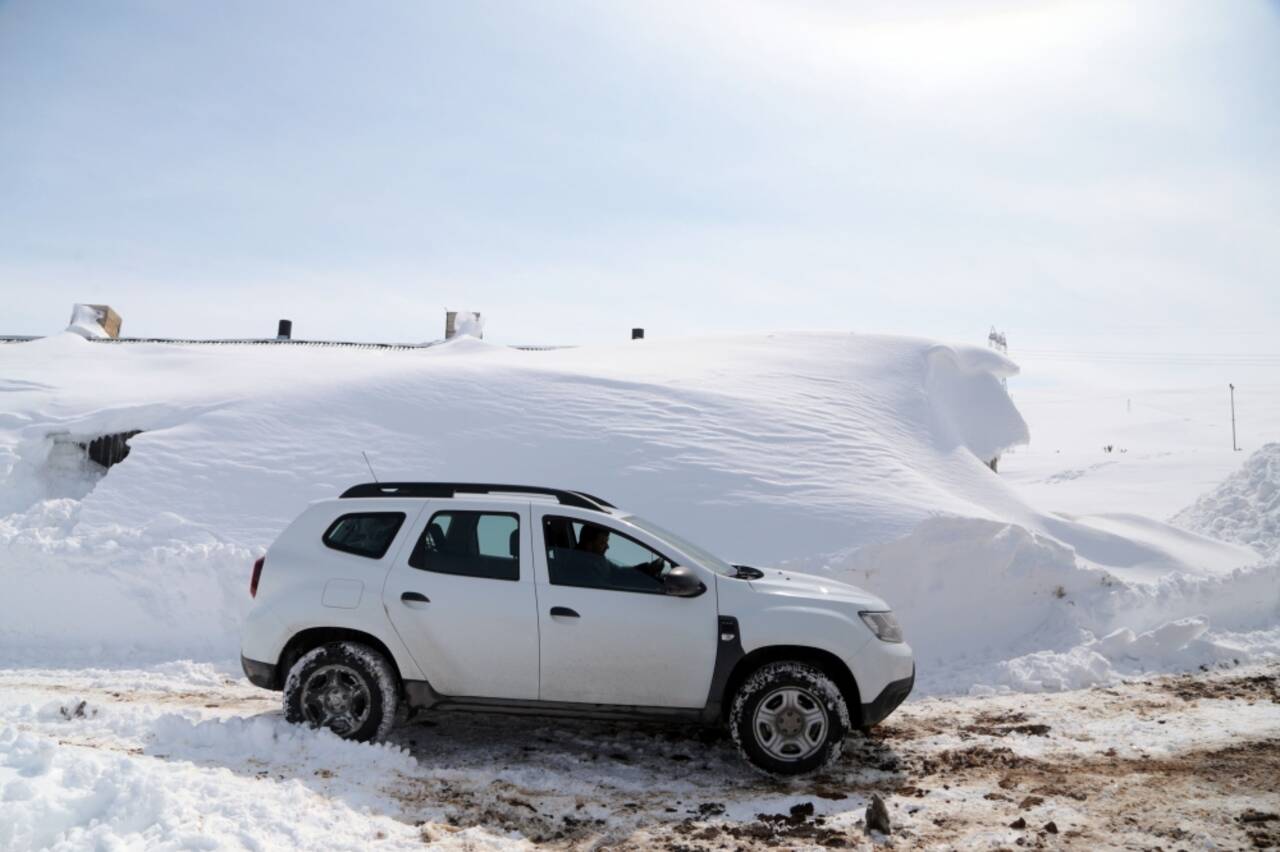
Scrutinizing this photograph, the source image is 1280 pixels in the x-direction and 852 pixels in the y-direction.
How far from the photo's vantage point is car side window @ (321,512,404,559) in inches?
247

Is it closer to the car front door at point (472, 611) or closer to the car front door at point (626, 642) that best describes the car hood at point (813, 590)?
the car front door at point (626, 642)

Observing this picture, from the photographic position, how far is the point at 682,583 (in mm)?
5801

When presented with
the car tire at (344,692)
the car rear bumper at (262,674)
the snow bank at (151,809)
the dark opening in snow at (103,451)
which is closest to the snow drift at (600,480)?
the dark opening in snow at (103,451)

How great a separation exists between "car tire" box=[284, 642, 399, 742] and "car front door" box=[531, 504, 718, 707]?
3.22 feet

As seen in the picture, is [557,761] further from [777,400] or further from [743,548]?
[777,400]

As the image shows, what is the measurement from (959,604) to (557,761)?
16.8 ft

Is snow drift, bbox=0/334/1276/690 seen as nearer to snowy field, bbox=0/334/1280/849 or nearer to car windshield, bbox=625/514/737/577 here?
snowy field, bbox=0/334/1280/849

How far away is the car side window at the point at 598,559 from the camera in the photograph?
604 cm

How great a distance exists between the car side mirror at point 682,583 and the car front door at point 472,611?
833 mm

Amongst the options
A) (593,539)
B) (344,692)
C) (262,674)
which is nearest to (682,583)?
(593,539)

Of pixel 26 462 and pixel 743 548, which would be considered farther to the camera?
pixel 26 462

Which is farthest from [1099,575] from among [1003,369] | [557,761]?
[1003,369]

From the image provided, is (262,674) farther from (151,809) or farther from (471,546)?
(151,809)

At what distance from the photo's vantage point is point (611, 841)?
490cm
